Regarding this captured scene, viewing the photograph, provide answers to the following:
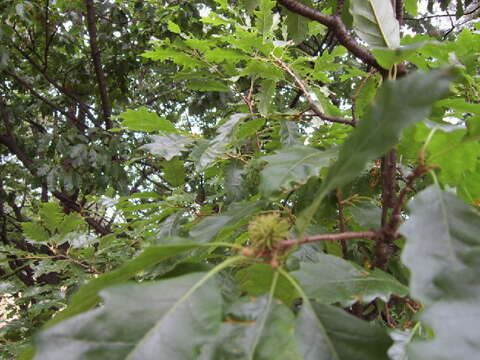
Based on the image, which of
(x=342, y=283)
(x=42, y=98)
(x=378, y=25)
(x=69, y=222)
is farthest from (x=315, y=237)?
(x=42, y=98)

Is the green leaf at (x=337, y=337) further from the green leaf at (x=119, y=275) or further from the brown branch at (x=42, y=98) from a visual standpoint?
the brown branch at (x=42, y=98)

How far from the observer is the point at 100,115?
12.3 ft

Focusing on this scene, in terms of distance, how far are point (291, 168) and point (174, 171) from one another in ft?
2.49

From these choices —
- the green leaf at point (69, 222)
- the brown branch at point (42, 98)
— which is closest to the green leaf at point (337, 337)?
the green leaf at point (69, 222)

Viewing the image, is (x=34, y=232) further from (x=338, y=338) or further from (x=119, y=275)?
(x=338, y=338)

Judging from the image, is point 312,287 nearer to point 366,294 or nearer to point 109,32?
point 366,294

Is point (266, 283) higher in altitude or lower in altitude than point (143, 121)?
lower

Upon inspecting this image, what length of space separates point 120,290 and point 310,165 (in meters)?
0.33

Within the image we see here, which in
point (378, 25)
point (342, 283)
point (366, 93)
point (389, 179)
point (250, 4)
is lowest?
point (342, 283)

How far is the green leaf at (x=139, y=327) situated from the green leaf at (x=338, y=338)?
108mm

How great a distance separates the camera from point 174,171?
1274mm

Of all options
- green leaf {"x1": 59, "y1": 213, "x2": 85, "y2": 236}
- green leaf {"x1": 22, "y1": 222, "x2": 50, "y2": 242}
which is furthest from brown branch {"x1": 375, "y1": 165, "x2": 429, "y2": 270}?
green leaf {"x1": 22, "y1": 222, "x2": 50, "y2": 242}

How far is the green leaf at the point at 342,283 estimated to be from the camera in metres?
0.51

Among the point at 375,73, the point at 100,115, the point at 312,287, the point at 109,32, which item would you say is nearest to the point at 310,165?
the point at 312,287
